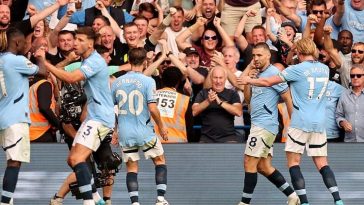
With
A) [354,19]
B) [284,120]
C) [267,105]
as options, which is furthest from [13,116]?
[354,19]

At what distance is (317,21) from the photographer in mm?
20484

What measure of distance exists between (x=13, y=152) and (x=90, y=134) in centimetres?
99

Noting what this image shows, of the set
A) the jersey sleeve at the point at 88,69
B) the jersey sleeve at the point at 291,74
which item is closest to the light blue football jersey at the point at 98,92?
the jersey sleeve at the point at 88,69

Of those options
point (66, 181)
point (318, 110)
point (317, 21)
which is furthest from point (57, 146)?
point (317, 21)

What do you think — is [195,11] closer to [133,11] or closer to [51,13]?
[133,11]

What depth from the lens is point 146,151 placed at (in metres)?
16.8

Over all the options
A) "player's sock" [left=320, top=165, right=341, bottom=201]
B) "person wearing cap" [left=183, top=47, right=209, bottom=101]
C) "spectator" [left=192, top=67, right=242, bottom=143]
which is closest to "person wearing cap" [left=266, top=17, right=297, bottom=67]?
"person wearing cap" [left=183, top=47, right=209, bottom=101]

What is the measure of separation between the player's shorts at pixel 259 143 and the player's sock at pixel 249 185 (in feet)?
0.93

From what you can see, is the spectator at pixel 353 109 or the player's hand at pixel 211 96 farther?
the spectator at pixel 353 109

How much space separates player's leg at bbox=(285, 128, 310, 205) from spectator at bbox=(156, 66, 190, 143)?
2.46 metres

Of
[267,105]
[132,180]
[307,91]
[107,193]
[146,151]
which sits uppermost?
[307,91]

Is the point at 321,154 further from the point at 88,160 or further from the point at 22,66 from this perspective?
the point at 22,66

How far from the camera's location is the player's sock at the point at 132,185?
16688 mm

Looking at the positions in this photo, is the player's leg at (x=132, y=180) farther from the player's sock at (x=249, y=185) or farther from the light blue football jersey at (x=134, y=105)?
the player's sock at (x=249, y=185)
